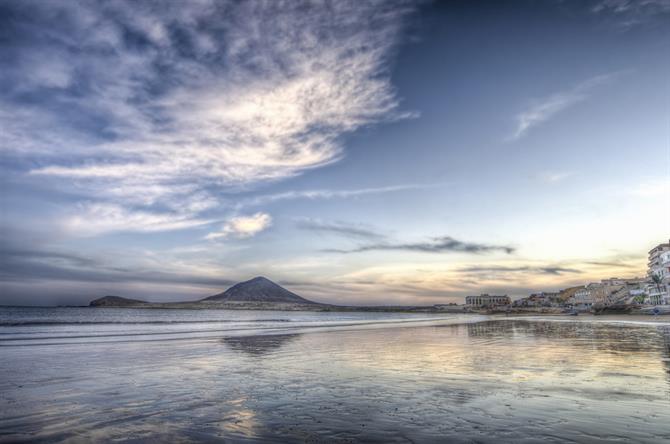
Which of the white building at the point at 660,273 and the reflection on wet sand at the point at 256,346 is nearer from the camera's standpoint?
the reflection on wet sand at the point at 256,346

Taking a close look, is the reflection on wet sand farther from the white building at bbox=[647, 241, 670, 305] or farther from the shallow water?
the white building at bbox=[647, 241, 670, 305]

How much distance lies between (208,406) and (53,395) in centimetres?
509

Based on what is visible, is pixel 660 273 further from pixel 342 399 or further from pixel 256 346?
pixel 342 399

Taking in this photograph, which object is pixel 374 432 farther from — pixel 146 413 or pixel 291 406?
pixel 146 413

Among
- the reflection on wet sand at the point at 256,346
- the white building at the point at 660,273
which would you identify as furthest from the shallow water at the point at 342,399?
the white building at the point at 660,273

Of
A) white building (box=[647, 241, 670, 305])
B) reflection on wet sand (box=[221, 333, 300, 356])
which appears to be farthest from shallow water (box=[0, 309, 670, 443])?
white building (box=[647, 241, 670, 305])

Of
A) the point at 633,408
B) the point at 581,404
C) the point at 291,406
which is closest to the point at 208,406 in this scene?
the point at 291,406

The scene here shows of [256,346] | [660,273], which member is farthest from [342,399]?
→ [660,273]

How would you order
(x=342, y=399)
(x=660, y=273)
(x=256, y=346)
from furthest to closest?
(x=660, y=273) < (x=256, y=346) < (x=342, y=399)

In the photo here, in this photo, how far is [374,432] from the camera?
7602mm

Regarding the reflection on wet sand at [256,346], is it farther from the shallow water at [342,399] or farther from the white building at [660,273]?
the white building at [660,273]

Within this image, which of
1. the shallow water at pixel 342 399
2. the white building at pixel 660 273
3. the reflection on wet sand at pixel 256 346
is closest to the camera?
the shallow water at pixel 342 399

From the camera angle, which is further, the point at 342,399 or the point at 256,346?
the point at 256,346

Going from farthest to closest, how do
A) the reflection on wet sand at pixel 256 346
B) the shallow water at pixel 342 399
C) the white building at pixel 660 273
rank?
the white building at pixel 660 273, the reflection on wet sand at pixel 256 346, the shallow water at pixel 342 399
